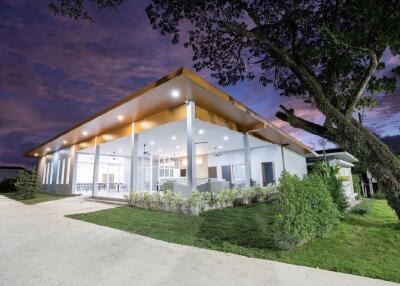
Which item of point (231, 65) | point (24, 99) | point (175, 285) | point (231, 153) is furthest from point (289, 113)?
point (24, 99)

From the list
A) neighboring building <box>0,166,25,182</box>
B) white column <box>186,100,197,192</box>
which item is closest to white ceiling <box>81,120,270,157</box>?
white column <box>186,100,197,192</box>

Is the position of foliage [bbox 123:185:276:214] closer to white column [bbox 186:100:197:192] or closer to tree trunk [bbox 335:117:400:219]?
white column [bbox 186:100:197:192]

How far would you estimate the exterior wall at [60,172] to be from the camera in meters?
16.3

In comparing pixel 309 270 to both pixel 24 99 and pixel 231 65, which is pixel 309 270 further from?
pixel 24 99

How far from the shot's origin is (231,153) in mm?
18641

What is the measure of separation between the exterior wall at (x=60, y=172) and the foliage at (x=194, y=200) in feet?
31.8

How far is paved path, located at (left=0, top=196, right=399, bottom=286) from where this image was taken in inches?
101

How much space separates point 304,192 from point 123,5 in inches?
270

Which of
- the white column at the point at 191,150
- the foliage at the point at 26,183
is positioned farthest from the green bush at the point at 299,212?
the foliage at the point at 26,183

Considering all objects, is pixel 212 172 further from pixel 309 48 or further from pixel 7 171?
pixel 7 171

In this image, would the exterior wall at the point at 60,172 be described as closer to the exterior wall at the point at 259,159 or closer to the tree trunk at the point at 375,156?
the exterior wall at the point at 259,159

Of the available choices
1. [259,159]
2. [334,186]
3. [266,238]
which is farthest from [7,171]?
[334,186]

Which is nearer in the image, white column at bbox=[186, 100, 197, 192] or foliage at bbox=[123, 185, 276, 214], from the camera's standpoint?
foliage at bbox=[123, 185, 276, 214]

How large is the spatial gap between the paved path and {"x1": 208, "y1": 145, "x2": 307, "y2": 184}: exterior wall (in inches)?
519
